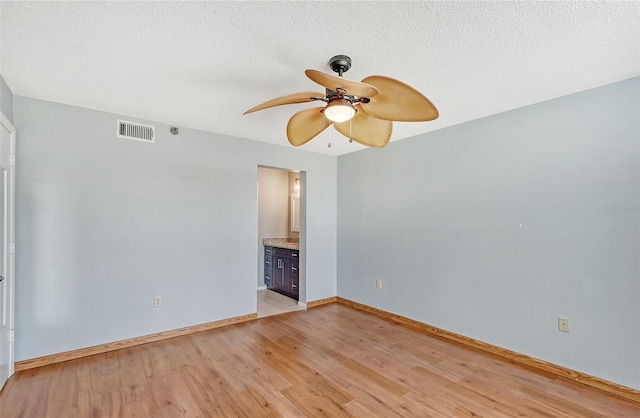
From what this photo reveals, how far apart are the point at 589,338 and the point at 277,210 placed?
4881 millimetres

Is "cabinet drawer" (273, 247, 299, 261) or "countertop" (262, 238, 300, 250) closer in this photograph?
"cabinet drawer" (273, 247, 299, 261)

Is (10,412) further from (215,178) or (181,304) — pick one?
(215,178)

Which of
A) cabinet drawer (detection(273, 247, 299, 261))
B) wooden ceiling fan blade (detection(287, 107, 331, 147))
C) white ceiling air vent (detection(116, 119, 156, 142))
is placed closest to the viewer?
wooden ceiling fan blade (detection(287, 107, 331, 147))

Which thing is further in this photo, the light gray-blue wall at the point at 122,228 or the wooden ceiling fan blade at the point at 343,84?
the light gray-blue wall at the point at 122,228

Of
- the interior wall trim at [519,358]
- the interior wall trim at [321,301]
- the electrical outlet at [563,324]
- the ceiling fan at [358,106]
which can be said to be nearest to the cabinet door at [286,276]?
the interior wall trim at [321,301]

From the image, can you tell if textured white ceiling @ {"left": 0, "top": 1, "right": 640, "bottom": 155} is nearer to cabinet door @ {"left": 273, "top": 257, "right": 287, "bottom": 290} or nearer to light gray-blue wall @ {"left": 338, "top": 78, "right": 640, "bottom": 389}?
light gray-blue wall @ {"left": 338, "top": 78, "right": 640, "bottom": 389}

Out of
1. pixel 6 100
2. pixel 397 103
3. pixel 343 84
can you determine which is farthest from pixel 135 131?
pixel 397 103

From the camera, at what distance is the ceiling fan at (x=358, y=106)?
162cm

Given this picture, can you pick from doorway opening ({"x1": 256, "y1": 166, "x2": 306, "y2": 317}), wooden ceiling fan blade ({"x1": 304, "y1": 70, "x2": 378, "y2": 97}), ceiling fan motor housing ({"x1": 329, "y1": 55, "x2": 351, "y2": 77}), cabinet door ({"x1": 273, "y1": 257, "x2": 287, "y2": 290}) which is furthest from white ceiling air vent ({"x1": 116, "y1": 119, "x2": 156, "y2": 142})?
cabinet door ({"x1": 273, "y1": 257, "x2": 287, "y2": 290})

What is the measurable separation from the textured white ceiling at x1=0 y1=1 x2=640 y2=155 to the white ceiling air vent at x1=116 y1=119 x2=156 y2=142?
36cm

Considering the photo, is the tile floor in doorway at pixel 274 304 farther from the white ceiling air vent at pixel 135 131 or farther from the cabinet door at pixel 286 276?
the white ceiling air vent at pixel 135 131

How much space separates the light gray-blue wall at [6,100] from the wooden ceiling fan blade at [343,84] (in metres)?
2.52

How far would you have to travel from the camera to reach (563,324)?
2.60 m

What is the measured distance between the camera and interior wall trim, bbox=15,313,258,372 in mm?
2652
